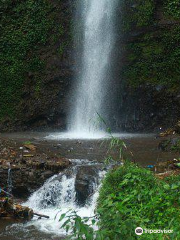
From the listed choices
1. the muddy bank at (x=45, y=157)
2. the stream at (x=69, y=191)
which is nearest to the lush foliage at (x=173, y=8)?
the muddy bank at (x=45, y=157)

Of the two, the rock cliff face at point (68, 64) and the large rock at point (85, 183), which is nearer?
the large rock at point (85, 183)

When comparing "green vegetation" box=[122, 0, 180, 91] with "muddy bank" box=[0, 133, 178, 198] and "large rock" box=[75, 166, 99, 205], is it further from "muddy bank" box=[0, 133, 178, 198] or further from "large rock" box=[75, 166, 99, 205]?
"large rock" box=[75, 166, 99, 205]

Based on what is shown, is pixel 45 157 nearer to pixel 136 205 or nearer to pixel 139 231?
pixel 136 205

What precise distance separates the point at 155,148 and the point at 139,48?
748cm

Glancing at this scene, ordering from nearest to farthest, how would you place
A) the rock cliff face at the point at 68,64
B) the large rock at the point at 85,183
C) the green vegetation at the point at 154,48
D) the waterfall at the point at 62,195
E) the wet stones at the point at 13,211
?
the wet stones at the point at 13,211 < the waterfall at the point at 62,195 < the large rock at the point at 85,183 < the rock cliff face at the point at 68,64 < the green vegetation at the point at 154,48

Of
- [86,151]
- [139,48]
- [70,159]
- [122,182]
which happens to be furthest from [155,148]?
Result: [139,48]

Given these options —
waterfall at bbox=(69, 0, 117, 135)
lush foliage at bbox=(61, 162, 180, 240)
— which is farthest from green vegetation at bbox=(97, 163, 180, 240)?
waterfall at bbox=(69, 0, 117, 135)

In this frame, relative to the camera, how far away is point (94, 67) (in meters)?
17.2

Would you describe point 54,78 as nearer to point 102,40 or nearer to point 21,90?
point 21,90

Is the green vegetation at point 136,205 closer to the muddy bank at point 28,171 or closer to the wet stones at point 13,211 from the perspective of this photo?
the wet stones at point 13,211

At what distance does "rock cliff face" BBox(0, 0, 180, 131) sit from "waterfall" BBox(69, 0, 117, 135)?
1.47 feet

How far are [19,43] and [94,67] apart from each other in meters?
4.35

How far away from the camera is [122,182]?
5.43 meters

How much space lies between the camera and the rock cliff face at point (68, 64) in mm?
15828
